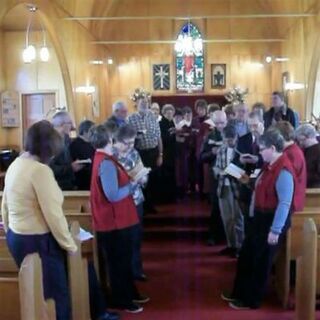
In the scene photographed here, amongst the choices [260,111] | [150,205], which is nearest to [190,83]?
[150,205]

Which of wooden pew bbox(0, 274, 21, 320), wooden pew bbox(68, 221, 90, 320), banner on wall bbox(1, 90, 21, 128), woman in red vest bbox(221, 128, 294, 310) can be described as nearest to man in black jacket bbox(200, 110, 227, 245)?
woman in red vest bbox(221, 128, 294, 310)

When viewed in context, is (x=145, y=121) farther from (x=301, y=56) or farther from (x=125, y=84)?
(x=125, y=84)

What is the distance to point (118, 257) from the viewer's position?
477 centimetres

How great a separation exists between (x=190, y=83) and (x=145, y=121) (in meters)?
9.87

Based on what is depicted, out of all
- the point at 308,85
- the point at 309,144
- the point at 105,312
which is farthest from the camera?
the point at 308,85

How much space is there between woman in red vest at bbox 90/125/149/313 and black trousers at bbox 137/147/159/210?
9.14 feet

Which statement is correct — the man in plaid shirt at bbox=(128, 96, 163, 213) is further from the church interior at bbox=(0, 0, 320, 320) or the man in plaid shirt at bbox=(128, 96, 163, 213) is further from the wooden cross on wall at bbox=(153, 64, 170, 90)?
the wooden cross on wall at bbox=(153, 64, 170, 90)

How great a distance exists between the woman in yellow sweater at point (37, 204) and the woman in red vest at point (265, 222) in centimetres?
172

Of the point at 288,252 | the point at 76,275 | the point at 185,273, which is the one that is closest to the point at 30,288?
the point at 76,275

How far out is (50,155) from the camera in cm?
343

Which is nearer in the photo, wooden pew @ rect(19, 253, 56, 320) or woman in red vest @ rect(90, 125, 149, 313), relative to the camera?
wooden pew @ rect(19, 253, 56, 320)

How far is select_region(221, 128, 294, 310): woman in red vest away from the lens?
4520mm

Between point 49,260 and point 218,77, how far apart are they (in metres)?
14.0

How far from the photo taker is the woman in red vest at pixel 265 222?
4.52m
